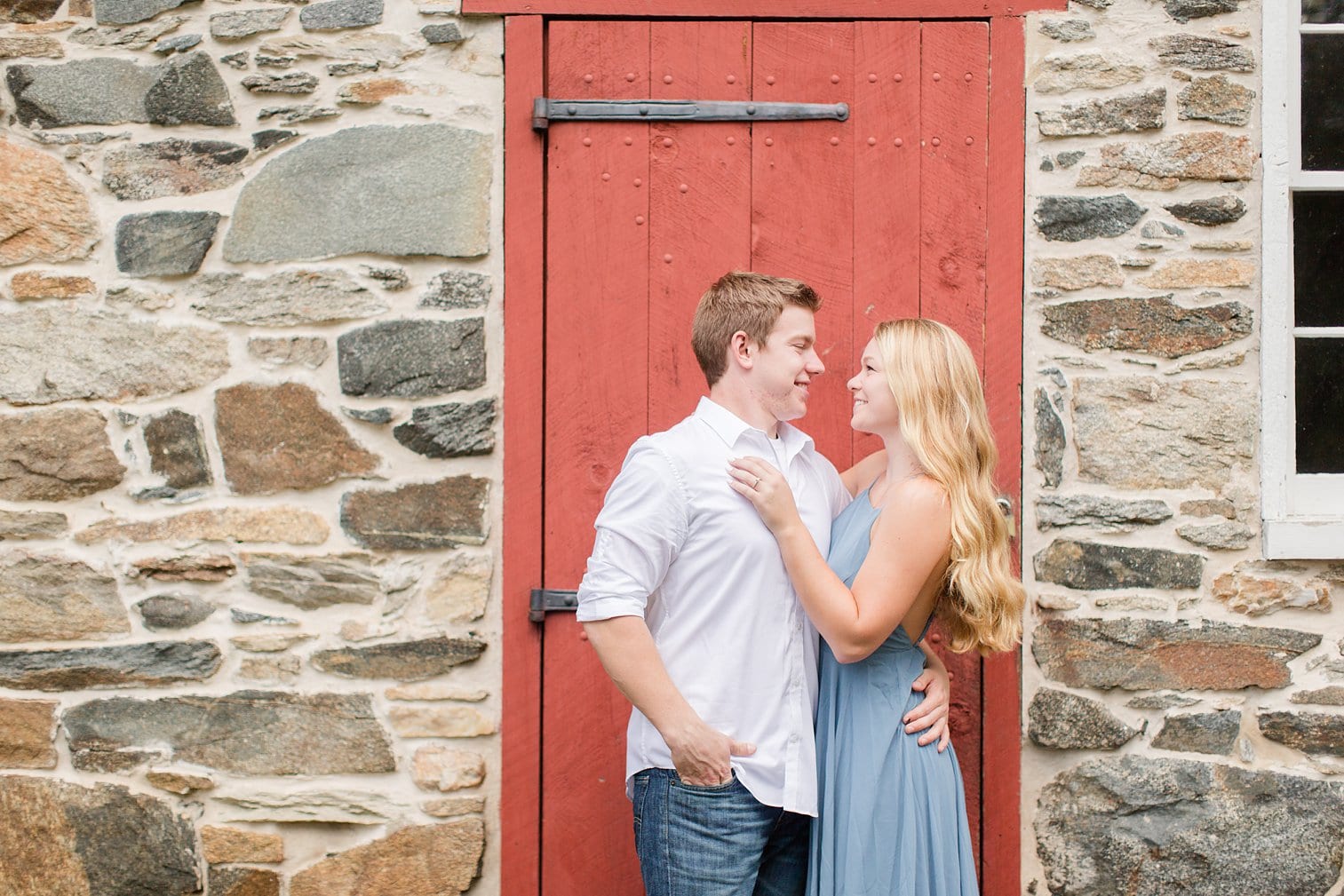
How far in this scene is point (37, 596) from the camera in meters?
2.67

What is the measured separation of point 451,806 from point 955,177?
197 centimetres

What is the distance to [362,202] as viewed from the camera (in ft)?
8.79

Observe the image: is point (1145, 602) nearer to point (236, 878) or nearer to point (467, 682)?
point (467, 682)

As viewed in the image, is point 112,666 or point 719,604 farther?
point 112,666

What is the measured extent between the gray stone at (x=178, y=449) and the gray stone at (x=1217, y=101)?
252cm

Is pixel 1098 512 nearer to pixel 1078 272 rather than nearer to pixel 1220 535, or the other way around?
pixel 1220 535

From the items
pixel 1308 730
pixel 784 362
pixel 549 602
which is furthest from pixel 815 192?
pixel 1308 730

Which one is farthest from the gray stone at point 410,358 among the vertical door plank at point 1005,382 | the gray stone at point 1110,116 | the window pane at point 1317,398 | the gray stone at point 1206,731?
the window pane at point 1317,398

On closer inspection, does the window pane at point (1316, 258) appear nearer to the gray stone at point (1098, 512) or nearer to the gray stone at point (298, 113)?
the gray stone at point (1098, 512)

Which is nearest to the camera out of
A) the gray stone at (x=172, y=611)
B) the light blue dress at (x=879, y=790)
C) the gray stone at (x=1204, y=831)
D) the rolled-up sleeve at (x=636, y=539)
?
the rolled-up sleeve at (x=636, y=539)

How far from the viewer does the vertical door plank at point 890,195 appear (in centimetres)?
A: 268

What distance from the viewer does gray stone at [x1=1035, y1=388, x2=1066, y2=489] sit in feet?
8.64

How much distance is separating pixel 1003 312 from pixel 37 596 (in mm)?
2464

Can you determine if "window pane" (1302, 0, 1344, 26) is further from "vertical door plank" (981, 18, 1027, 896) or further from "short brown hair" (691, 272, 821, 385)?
"short brown hair" (691, 272, 821, 385)
